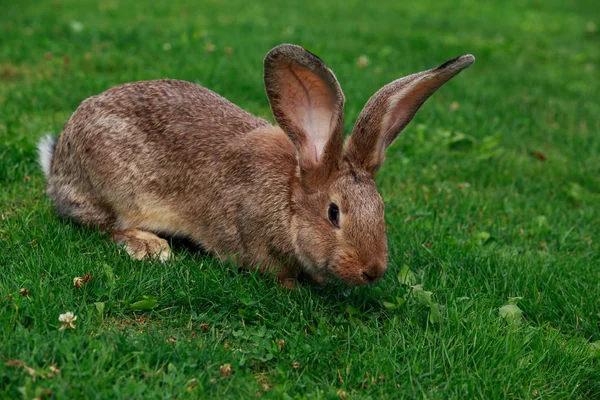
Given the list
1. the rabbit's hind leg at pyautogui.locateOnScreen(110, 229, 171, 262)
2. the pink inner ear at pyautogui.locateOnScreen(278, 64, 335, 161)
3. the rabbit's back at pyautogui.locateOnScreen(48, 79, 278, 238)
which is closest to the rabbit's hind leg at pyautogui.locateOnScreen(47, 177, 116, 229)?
the rabbit's back at pyautogui.locateOnScreen(48, 79, 278, 238)

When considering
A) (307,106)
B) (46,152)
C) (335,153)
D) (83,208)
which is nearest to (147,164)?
(83,208)

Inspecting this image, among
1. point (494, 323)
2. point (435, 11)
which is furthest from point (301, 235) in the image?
point (435, 11)

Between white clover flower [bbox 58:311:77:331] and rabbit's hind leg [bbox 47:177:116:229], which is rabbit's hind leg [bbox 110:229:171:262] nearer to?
rabbit's hind leg [bbox 47:177:116:229]

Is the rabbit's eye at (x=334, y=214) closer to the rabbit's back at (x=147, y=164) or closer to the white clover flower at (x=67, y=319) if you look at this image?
the rabbit's back at (x=147, y=164)

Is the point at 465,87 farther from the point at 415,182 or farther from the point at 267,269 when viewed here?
the point at 267,269

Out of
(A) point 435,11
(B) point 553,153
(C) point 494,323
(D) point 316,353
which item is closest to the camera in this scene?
(D) point 316,353

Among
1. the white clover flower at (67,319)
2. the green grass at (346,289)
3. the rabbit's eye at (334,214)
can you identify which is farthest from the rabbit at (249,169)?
the white clover flower at (67,319)

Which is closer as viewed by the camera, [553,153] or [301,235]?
[301,235]
